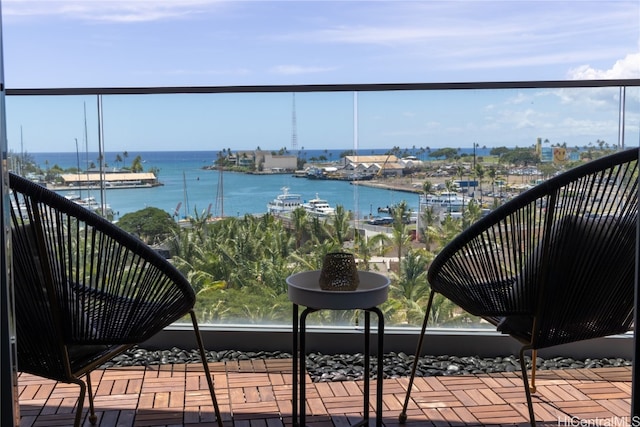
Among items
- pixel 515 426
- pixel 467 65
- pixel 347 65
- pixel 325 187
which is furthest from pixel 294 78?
pixel 515 426

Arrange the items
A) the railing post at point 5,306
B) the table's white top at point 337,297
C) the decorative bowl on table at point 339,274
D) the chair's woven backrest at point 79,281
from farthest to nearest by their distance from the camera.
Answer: the decorative bowl on table at point 339,274, the table's white top at point 337,297, the chair's woven backrest at point 79,281, the railing post at point 5,306

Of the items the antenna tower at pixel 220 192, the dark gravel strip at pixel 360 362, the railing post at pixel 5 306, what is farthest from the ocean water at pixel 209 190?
the railing post at pixel 5 306

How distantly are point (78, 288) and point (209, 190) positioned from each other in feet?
4.44

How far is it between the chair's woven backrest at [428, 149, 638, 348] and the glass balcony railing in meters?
0.97

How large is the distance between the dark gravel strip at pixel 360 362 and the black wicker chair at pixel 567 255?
879 millimetres

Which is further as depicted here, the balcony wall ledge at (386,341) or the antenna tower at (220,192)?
the antenna tower at (220,192)

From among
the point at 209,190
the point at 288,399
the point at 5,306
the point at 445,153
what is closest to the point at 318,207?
the point at 209,190

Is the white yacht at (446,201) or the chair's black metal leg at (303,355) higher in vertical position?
the white yacht at (446,201)

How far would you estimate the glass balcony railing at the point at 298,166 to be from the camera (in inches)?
125

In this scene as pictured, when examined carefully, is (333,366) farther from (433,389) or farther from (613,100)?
(613,100)

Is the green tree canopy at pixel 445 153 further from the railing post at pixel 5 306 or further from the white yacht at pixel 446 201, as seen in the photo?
the railing post at pixel 5 306

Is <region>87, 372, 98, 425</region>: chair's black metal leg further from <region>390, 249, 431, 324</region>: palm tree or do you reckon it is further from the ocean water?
<region>390, 249, 431, 324</region>: palm tree

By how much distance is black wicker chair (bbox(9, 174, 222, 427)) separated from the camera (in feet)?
6.21

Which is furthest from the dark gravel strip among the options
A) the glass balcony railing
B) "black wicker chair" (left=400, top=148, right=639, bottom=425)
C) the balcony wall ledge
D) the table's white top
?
the table's white top
